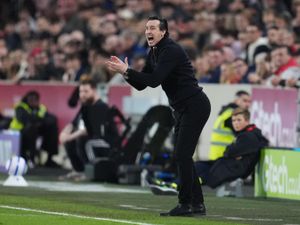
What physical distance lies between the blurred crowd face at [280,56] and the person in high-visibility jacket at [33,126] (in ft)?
17.9

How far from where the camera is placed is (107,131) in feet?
66.3

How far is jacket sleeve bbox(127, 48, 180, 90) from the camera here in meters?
12.3

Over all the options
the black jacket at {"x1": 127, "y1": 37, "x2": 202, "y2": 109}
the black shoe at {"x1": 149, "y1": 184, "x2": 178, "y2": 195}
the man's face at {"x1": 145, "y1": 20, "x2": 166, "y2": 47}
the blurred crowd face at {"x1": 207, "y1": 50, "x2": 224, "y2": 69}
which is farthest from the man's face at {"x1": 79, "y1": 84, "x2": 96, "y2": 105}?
the man's face at {"x1": 145, "y1": 20, "x2": 166, "y2": 47}

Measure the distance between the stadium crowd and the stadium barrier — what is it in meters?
3.35

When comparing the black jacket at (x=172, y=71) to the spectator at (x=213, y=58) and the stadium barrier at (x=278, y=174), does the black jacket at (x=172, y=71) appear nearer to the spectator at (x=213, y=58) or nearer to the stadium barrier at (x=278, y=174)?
the stadium barrier at (x=278, y=174)

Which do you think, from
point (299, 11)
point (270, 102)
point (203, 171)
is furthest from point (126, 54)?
point (203, 171)

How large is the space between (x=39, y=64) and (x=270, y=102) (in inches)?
337

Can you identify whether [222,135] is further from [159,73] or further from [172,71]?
[159,73]

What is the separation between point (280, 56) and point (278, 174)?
4.28m

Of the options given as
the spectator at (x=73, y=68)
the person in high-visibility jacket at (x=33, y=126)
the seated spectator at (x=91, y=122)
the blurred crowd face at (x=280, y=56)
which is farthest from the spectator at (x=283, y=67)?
the spectator at (x=73, y=68)

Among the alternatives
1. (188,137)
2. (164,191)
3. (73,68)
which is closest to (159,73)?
(188,137)

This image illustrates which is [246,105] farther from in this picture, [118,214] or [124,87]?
[118,214]

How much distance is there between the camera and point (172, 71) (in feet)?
41.4

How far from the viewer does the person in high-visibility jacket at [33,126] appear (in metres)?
23.5
